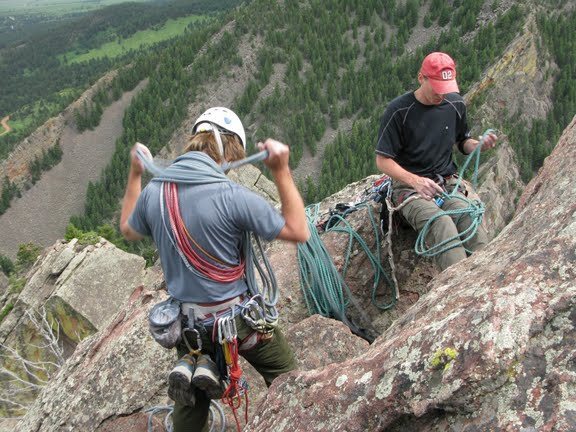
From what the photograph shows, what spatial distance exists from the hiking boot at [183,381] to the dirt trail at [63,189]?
211 feet

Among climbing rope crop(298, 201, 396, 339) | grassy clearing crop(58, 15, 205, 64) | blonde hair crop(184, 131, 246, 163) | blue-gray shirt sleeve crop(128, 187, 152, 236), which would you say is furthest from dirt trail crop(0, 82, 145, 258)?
grassy clearing crop(58, 15, 205, 64)

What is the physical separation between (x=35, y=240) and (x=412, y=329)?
66.9 meters

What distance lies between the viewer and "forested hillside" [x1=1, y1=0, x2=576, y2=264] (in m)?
58.5

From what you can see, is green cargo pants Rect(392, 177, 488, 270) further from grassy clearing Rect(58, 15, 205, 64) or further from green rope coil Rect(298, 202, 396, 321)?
grassy clearing Rect(58, 15, 205, 64)

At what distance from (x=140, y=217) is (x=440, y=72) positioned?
3.17 meters

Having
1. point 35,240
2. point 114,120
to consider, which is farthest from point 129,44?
point 35,240

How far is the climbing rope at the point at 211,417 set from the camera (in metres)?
4.50

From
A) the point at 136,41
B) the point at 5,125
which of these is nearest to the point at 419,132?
the point at 5,125

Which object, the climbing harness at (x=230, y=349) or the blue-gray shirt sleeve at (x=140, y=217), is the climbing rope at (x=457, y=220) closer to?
the climbing harness at (x=230, y=349)

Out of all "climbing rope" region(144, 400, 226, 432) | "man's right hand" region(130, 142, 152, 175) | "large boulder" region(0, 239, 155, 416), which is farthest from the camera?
"large boulder" region(0, 239, 155, 416)

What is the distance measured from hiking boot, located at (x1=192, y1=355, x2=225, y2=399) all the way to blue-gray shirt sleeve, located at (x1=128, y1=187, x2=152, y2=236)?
3.22ft

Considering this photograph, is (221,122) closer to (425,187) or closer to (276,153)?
(276,153)

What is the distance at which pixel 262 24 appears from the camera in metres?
73.4

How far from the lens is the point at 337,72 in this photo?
6694cm
